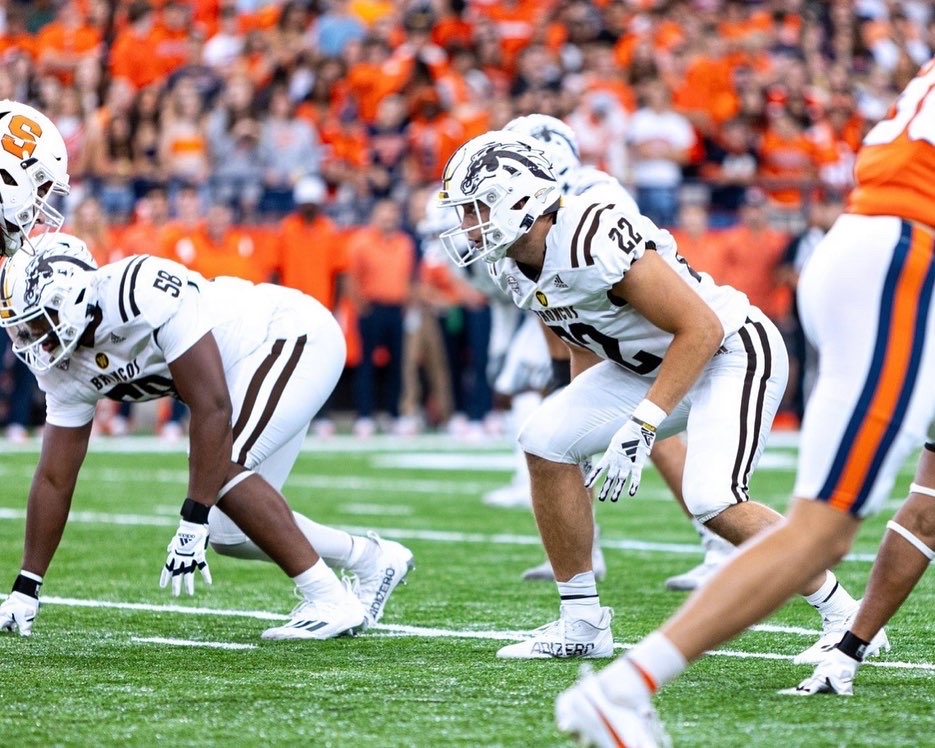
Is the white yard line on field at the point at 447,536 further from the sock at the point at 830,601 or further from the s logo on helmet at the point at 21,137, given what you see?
the s logo on helmet at the point at 21,137

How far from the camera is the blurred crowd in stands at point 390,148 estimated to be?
13.0 metres

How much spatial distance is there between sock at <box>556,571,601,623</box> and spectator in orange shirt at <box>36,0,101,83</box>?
34.9ft

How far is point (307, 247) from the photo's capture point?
13.0 metres

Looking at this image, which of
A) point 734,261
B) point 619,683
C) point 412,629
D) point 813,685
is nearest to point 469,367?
point 734,261

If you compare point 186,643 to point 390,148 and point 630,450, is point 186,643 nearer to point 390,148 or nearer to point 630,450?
point 630,450

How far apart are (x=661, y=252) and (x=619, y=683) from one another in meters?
1.78

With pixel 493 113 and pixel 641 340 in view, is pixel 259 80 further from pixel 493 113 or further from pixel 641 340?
pixel 641 340

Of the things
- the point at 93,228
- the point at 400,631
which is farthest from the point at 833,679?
the point at 93,228

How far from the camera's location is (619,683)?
300 centimetres

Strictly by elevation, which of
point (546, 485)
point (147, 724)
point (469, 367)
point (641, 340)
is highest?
point (641, 340)

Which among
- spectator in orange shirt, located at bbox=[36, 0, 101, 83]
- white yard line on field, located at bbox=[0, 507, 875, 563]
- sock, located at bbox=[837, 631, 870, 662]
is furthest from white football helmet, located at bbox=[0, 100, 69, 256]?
spectator in orange shirt, located at bbox=[36, 0, 101, 83]

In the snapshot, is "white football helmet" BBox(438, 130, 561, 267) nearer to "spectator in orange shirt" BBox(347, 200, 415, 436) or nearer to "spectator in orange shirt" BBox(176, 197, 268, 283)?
"spectator in orange shirt" BBox(176, 197, 268, 283)

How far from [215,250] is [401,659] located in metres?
8.26

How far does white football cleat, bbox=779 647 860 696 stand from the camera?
12.7 feet
